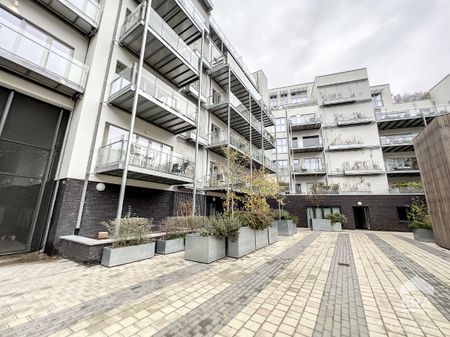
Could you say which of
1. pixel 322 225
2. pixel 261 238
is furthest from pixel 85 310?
pixel 322 225

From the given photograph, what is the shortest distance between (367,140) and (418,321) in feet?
83.6

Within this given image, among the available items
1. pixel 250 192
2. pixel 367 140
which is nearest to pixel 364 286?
pixel 250 192

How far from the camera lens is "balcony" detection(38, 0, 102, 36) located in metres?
7.82

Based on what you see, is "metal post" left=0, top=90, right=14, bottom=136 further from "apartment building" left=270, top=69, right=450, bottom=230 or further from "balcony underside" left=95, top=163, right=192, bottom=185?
"apartment building" left=270, top=69, right=450, bottom=230

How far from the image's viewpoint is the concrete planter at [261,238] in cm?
Result: 830

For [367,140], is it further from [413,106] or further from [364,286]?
[364,286]

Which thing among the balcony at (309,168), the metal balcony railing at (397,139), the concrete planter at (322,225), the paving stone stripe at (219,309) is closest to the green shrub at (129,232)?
the paving stone stripe at (219,309)

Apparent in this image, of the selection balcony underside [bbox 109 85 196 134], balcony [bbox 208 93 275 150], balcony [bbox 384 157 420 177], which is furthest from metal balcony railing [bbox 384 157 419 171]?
balcony underside [bbox 109 85 196 134]

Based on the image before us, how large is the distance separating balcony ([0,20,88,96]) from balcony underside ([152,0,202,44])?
20.3 feet

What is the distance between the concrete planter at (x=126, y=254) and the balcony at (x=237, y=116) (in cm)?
1166

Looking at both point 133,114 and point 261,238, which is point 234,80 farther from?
point 261,238

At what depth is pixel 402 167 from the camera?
2128 centimetres

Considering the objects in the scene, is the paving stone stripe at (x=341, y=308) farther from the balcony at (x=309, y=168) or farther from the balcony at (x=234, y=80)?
the balcony at (x=309, y=168)

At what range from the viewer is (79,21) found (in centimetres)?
853
